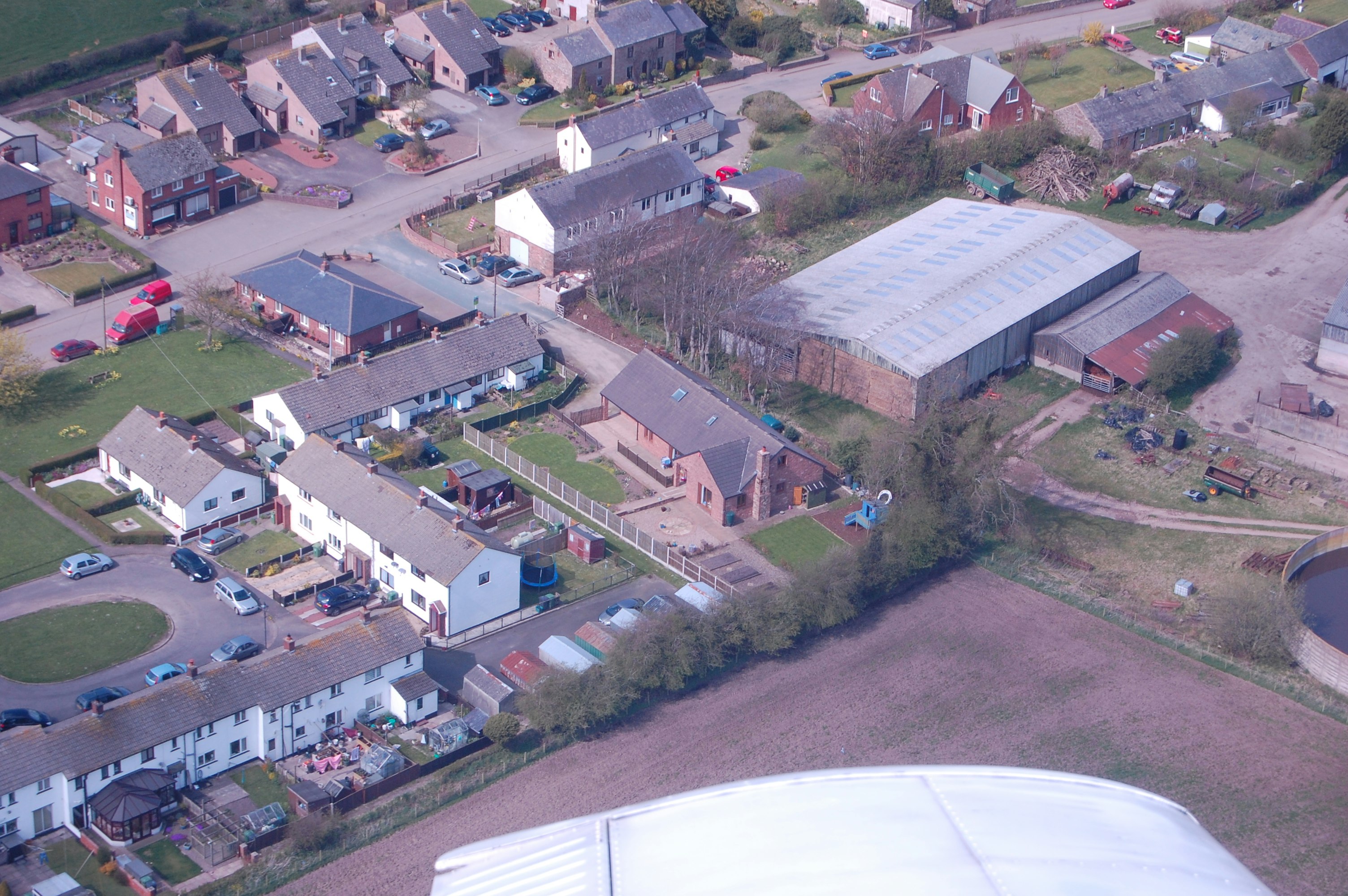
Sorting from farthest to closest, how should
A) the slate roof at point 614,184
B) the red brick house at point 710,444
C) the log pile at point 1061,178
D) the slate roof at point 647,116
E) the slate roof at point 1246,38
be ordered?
the slate roof at point 1246,38, the log pile at point 1061,178, the slate roof at point 647,116, the slate roof at point 614,184, the red brick house at point 710,444

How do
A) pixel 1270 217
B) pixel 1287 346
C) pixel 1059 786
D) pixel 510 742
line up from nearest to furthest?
pixel 1059 786, pixel 510 742, pixel 1287 346, pixel 1270 217

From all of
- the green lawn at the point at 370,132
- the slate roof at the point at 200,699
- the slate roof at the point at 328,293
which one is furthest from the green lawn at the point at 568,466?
the green lawn at the point at 370,132

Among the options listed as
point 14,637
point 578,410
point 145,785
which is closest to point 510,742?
point 145,785

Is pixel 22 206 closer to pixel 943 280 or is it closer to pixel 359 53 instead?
pixel 359 53

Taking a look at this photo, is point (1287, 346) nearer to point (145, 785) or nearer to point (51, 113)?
point (145, 785)

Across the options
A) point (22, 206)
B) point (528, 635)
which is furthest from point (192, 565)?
point (22, 206)

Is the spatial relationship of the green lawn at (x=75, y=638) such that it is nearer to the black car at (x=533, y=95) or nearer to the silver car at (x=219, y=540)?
the silver car at (x=219, y=540)
